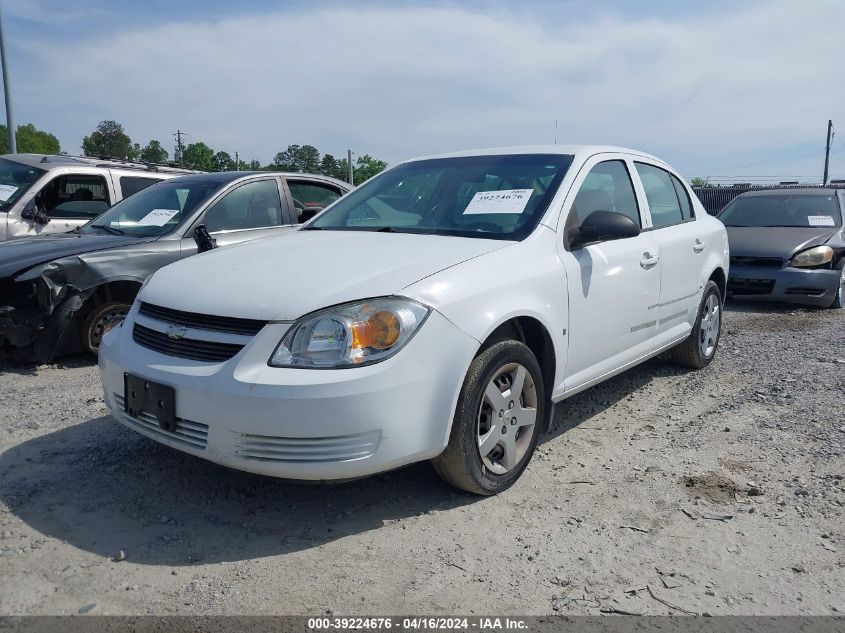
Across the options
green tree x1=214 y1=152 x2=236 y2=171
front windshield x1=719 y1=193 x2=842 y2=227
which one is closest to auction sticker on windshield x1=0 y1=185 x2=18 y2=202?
front windshield x1=719 y1=193 x2=842 y2=227

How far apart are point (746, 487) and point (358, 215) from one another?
8.46ft

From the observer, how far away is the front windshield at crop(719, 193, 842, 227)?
30.7 ft

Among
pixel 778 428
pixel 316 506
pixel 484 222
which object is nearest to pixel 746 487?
pixel 778 428

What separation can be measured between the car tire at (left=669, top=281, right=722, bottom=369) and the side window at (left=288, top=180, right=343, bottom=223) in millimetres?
3366

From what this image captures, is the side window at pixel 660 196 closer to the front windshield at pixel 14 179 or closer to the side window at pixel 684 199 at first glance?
the side window at pixel 684 199

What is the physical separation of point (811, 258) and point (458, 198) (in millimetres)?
6373

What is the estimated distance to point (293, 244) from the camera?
369 centimetres

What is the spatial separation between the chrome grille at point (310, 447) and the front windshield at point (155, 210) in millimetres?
3556

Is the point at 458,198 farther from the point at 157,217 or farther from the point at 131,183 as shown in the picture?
the point at 131,183

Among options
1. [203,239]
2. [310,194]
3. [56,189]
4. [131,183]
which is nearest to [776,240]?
[310,194]

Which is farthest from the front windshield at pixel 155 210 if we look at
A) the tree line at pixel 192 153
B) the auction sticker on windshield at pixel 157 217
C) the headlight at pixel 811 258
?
the tree line at pixel 192 153

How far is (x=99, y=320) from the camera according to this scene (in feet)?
17.6

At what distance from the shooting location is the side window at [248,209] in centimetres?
597

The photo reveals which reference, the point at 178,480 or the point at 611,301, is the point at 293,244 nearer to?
the point at 178,480
